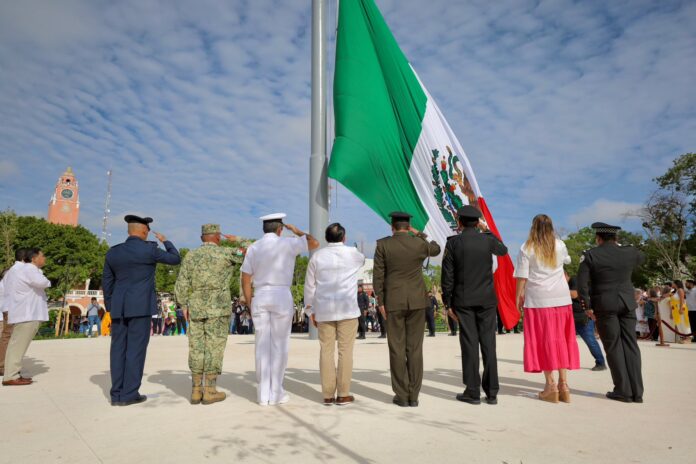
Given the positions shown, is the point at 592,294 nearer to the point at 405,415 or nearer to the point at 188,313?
the point at 405,415

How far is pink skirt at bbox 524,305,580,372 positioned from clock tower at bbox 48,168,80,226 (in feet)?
410

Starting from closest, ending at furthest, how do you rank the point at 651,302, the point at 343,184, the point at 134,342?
the point at 134,342 < the point at 343,184 < the point at 651,302

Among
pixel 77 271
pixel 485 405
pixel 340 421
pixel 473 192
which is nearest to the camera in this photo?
pixel 340 421

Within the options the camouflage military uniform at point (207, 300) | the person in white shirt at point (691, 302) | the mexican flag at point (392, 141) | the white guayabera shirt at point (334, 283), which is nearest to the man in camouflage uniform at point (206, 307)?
the camouflage military uniform at point (207, 300)

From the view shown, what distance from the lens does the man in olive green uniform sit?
14.6ft

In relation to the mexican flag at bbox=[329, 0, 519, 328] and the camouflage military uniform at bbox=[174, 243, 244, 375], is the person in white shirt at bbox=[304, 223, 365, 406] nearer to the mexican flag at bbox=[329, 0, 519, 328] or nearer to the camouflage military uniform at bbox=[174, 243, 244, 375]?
the camouflage military uniform at bbox=[174, 243, 244, 375]

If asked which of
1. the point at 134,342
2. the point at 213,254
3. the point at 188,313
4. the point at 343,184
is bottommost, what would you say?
the point at 134,342

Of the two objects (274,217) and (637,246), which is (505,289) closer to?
(274,217)

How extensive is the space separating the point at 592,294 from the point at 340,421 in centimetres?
307

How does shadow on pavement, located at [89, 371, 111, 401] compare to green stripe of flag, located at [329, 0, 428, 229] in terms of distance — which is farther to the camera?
green stripe of flag, located at [329, 0, 428, 229]

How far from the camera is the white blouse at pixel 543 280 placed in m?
4.70

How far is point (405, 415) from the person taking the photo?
3.96 meters

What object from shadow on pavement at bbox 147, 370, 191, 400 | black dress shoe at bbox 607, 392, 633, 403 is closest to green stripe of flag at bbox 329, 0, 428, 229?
shadow on pavement at bbox 147, 370, 191, 400

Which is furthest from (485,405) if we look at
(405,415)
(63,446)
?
(63,446)
